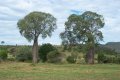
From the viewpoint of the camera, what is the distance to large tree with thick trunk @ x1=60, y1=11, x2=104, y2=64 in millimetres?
62812

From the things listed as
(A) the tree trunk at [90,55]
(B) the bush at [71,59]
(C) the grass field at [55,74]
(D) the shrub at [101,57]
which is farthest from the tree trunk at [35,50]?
(C) the grass field at [55,74]

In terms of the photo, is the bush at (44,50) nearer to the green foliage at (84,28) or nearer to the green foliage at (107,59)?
the green foliage at (84,28)

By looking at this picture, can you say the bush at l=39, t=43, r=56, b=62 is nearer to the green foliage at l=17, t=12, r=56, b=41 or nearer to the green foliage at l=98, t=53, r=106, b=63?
the green foliage at l=17, t=12, r=56, b=41

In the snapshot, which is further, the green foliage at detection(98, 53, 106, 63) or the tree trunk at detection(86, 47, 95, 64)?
the green foliage at detection(98, 53, 106, 63)

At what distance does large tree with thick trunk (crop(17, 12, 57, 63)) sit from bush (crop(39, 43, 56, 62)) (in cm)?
489

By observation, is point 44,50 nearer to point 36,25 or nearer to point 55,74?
point 36,25

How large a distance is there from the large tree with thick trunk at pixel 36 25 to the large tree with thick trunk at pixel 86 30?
3.01 metres

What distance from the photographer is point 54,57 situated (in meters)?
65.8

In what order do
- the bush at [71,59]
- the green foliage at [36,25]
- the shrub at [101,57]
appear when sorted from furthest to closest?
the shrub at [101,57]
the bush at [71,59]
the green foliage at [36,25]

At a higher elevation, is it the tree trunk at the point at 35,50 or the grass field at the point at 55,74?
the tree trunk at the point at 35,50

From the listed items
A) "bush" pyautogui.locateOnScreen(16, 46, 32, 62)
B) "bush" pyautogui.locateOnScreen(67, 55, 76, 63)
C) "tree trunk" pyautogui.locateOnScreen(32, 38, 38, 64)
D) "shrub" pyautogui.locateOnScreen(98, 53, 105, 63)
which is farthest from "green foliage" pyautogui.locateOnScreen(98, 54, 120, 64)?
"bush" pyautogui.locateOnScreen(16, 46, 32, 62)

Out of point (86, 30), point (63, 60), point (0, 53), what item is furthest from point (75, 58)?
point (0, 53)

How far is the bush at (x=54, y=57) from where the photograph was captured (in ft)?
213

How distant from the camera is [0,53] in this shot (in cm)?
6469
